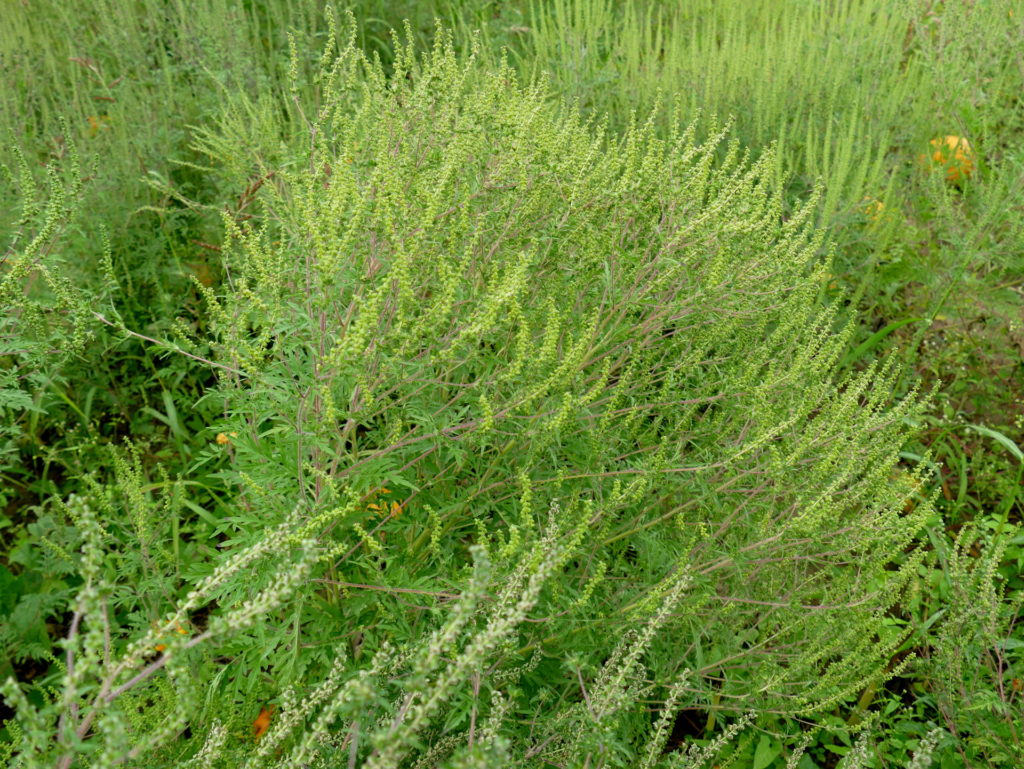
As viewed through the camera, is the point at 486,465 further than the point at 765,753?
No

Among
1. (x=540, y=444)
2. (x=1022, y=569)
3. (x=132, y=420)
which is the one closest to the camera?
(x=540, y=444)

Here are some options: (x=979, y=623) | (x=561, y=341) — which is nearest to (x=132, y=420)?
(x=561, y=341)

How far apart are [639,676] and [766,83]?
3431 mm

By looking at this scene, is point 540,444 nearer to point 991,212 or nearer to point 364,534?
point 364,534

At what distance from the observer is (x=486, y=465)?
2.01 m

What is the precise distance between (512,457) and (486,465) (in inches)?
3.1

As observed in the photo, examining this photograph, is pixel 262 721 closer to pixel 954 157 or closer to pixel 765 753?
pixel 765 753

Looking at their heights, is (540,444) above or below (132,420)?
above

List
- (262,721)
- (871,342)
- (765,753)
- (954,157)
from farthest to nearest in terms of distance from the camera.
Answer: (954,157)
(871,342)
(765,753)
(262,721)

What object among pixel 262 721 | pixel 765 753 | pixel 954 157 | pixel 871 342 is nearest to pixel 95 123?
pixel 262 721

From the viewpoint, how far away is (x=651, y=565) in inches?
79.1

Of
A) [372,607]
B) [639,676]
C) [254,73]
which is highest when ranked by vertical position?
[254,73]

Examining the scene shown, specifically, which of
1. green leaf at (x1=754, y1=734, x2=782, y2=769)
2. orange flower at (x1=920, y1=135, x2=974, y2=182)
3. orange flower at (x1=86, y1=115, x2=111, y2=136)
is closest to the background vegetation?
green leaf at (x1=754, y1=734, x2=782, y2=769)

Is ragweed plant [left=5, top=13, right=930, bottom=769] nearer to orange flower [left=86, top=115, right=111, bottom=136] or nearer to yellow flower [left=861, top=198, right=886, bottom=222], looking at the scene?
yellow flower [left=861, top=198, right=886, bottom=222]
